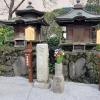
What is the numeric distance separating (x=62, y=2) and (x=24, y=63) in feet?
42.3

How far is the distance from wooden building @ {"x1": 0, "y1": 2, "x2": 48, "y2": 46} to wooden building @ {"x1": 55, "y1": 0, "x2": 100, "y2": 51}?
1.15m

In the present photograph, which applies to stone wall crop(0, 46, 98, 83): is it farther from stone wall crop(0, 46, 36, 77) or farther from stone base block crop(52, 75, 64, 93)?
stone base block crop(52, 75, 64, 93)

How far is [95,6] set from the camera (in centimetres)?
2062

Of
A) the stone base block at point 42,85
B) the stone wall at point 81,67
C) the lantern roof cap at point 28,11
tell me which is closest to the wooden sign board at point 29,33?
the lantern roof cap at point 28,11

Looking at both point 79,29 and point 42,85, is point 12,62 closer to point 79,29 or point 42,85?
point 42,85

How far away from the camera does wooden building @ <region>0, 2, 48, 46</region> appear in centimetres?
1380

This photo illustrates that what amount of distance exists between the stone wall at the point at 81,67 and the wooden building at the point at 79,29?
1.97 ft

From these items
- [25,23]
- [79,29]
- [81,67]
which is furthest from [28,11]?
[81,67]

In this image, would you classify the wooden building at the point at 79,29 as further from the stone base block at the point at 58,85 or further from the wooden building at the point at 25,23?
the stone base block at the point at 58,85

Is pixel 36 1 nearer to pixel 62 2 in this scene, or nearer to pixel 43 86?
pixel 62 2

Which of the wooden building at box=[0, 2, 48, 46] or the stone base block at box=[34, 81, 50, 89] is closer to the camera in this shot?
the stone base block at box=[34, 81, 50, 89]

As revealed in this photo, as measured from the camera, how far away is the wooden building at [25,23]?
13.8 m

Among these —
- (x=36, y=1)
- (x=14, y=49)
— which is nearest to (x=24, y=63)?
(x=14, y=49)

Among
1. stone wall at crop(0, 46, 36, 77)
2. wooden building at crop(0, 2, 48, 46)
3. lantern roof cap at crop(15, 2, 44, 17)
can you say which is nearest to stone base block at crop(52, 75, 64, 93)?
stone wall at crop(0, 46, 36, 77)
